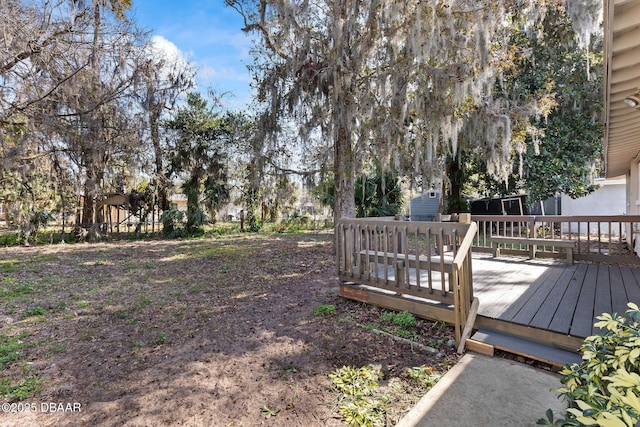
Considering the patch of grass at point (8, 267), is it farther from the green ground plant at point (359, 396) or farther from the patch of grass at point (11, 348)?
the green ground plant at point (359, 396)

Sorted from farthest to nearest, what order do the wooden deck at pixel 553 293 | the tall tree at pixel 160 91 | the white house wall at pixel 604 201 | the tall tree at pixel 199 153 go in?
the tall tree at pixel 199 153, the white house wall at pixel 604 201, the tall tree at pixel 160 91, the wooden deck at pixel 553 293

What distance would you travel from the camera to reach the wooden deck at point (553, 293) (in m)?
2.79

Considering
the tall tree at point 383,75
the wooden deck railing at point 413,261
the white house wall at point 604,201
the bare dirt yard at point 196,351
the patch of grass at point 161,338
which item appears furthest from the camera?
the white house wall at point 604,201

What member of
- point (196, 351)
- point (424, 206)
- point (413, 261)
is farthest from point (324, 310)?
point (424, 206)

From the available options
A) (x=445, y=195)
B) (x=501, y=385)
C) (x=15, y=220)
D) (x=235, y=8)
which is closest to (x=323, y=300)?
(x=501, y=385)

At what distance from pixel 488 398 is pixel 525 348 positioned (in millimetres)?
808

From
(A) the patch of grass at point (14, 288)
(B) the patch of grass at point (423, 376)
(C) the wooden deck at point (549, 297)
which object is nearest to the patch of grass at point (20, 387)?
(B) the patch of grass at point (423, 376)

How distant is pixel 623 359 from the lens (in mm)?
1265

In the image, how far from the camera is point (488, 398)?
204 centimetres

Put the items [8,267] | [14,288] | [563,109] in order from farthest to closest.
Answer: [563,109] → [8,267] → [14,288]

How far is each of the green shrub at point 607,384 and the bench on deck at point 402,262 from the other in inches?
63.5

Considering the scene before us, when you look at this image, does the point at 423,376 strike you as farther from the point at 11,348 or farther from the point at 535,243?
the point at 535,243

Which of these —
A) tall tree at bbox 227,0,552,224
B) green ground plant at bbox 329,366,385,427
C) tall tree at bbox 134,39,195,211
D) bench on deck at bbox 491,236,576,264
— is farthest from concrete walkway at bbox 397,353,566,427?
tall tree at bbox 134,39,195,211

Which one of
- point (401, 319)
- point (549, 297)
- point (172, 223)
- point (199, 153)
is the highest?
point (199, 153)
